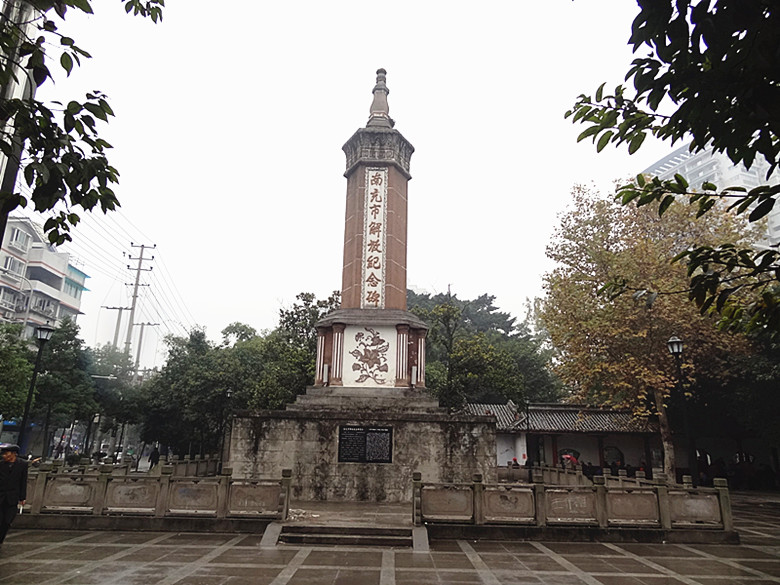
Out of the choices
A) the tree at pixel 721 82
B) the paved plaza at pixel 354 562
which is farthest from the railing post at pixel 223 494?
the tree at pixel 721 82

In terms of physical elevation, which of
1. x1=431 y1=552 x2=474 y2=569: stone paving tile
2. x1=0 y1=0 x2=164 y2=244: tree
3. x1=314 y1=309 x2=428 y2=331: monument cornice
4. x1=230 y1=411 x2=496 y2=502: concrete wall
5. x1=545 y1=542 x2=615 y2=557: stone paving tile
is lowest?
x1=431 y1=552 x2=474 y2=569: stone paving tile

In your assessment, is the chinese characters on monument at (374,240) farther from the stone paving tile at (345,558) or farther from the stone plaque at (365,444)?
the stone paving tile at (345,558)

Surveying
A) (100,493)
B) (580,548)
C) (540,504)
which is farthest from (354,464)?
(580,548)

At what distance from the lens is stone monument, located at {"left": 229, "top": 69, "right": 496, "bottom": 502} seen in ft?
44.2

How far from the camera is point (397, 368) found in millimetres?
15016

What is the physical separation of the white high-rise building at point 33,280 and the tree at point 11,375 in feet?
50.8

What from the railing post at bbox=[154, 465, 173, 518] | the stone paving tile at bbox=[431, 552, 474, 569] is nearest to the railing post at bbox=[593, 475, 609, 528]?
the stone paving tile at bbox=[431, 552, 474, 569]

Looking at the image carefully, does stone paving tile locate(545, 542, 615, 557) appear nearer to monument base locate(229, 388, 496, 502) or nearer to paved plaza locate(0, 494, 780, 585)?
paved plaza locate(0, 494, 780, 585)

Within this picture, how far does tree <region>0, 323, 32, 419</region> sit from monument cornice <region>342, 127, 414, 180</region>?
54.7 feet

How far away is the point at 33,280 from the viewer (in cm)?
4219

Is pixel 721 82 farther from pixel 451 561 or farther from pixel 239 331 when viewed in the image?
pixel 239 331

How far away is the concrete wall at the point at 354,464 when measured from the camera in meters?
13.4

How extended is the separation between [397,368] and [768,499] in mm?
15108

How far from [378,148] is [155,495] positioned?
1163cm
